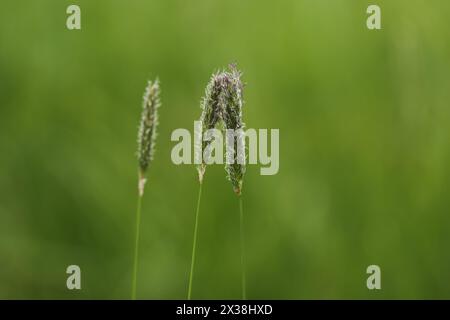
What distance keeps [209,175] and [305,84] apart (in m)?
0.45

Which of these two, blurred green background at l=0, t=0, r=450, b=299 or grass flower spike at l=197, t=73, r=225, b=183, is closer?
grass flower spike at l=197, t=73, r=225, b=183

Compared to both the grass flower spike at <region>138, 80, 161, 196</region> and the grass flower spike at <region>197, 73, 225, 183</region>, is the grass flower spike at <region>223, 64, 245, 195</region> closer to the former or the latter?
the grass flower spike at <region>197, 73, 225, 183</region>

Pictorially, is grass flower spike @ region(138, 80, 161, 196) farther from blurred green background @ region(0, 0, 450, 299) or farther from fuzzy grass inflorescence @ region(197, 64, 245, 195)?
blurred green background @ region(0, 0, 450, 299)

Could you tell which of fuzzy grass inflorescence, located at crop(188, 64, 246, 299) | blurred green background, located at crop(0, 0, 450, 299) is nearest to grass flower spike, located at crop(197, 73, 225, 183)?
fuzzy grass inflorescence, located at crop(188, 64, 246, 299)

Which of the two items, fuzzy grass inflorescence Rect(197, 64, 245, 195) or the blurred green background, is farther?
the blurred green background

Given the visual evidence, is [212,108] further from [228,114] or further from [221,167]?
[221,167]

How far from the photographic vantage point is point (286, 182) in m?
2.12

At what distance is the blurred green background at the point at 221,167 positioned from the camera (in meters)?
2.01

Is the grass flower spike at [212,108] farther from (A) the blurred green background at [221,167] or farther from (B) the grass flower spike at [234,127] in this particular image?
(A) the blurred green background at [221,167]

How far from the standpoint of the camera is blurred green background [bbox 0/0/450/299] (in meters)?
2.01

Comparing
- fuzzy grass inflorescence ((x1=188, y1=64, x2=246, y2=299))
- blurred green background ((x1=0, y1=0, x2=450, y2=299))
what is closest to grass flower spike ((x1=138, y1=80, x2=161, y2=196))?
fuzzy grass inflorescence ((x1=188, y1=64, x2=246, y2=299))

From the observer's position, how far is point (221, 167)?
2141 millimetres

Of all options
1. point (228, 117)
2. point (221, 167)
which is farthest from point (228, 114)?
point (221, 167)
